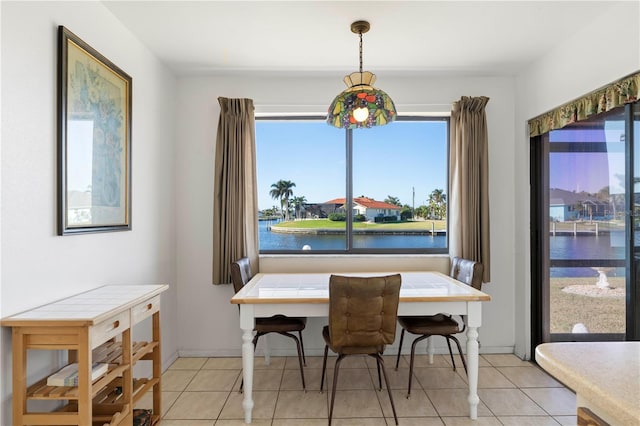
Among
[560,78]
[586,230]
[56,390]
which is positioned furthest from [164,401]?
[560,78]

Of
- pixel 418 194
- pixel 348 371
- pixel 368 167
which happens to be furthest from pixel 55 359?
pixel 418 194

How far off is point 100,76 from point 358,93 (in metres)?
1.56

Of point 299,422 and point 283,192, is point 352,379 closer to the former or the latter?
point 299,422

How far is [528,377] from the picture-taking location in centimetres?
292

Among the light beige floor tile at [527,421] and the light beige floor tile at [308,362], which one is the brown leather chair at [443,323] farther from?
the light beige floor tile at [308,362]

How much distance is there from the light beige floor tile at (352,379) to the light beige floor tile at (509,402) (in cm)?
82

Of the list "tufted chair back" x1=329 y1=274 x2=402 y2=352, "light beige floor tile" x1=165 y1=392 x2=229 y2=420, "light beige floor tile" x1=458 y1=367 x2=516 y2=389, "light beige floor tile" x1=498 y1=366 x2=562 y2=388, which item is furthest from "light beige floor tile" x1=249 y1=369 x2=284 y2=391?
"light beige floor tile" x1=498 y1=366 x2=562 y2=388

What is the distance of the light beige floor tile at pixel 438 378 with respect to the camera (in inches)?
110

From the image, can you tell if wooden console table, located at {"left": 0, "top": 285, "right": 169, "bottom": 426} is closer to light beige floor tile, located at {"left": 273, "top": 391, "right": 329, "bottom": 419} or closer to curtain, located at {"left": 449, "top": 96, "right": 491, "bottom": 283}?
light beige floor tile, located at {"left": 273, "top": 391, "right": 329, "bottom": 419}

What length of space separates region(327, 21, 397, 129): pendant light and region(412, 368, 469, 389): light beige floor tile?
1.99 meters

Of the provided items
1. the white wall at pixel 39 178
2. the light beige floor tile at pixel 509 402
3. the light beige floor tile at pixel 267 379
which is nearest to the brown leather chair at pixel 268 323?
the light beige floor tile at pixel 267 379

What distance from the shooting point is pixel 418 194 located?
3625mm

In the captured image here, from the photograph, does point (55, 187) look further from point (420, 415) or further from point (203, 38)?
point (420, 415)

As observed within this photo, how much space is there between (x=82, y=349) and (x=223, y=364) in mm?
1811
